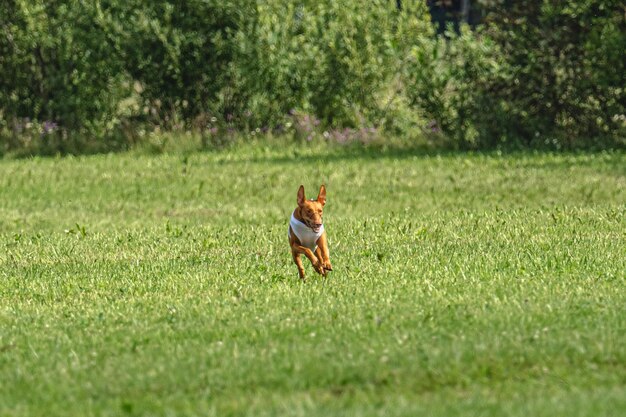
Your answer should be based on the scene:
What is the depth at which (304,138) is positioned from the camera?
25562 mm

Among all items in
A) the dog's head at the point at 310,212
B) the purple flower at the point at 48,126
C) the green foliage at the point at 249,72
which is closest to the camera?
the dog's head at the point at 310,212

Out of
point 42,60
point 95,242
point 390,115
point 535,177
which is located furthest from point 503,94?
point 95,242

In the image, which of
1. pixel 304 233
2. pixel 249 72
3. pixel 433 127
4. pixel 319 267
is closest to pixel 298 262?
pixel 319 267

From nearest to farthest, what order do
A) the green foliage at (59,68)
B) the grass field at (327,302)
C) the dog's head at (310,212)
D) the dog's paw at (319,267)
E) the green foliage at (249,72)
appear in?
the grass field at (327,302) → the dog's head at (310,212) → the dog's paw at (319,267) → the green foliage at (249,72) → the green foliage at (59,68)

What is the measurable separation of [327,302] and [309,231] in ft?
2.42

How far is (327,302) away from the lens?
1027 cm

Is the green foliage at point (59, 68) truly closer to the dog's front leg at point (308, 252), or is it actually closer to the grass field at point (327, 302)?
the grass field at point (327, 302)

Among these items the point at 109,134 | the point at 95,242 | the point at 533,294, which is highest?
→ the point at 533,294

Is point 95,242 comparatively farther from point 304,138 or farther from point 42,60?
point 42,60

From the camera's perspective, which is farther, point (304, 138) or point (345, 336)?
point (304, 138)

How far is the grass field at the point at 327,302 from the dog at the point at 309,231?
0.86 ft

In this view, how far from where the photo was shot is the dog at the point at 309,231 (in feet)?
35.1

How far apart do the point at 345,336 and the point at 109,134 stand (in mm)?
18113

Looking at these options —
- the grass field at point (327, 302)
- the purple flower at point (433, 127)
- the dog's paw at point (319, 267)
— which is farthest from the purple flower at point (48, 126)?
the dog's paw at point (319, 267)
